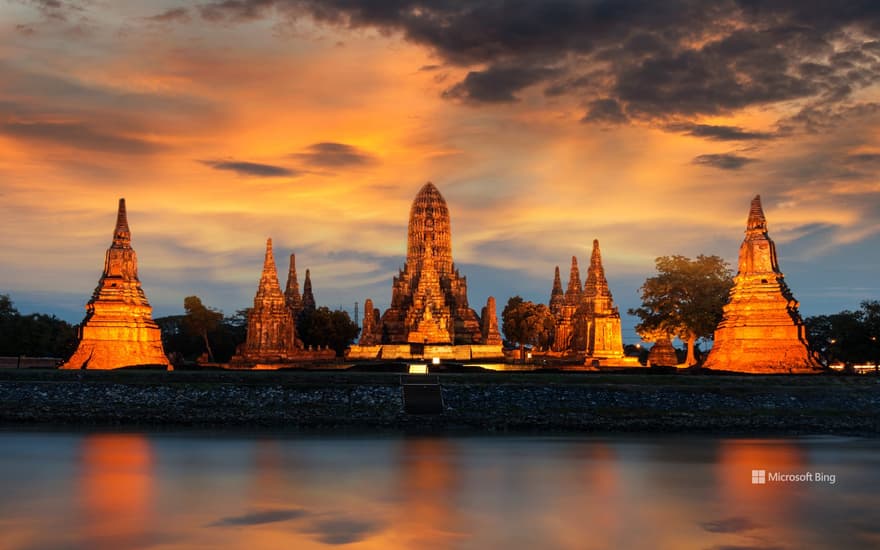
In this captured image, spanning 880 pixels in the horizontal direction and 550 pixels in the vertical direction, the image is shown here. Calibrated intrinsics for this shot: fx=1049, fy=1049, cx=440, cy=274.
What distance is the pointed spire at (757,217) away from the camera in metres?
58.0

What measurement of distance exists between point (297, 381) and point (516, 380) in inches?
371

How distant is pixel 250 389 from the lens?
43.7 metres

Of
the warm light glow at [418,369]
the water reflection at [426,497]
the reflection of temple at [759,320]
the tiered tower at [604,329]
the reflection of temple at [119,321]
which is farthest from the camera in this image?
the tiered tower at [604,329]

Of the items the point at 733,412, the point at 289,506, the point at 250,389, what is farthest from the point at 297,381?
the point at 289,506

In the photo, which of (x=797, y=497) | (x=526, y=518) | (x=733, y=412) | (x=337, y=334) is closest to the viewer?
(x=526, y=518)

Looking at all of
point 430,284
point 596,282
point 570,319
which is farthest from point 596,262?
point 430,284

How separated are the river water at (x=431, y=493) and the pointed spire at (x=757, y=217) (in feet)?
79.2

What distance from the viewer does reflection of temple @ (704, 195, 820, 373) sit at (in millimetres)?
55281

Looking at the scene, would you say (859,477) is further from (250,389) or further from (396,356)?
(396,356)

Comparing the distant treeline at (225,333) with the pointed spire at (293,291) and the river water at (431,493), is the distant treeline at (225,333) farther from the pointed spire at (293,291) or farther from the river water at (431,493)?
the river water at (431,493)

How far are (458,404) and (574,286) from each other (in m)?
66.5

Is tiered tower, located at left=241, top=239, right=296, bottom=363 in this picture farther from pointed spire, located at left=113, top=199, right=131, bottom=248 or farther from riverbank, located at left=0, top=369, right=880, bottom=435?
riverbank, located at left=0, top=369, right=880, bottom=435

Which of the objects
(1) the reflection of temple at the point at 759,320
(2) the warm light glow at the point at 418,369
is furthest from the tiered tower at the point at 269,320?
(1) the reflection of temple at the point at 759,320

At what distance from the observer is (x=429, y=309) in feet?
350
